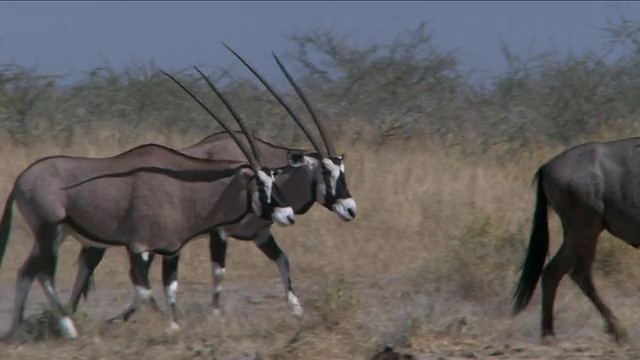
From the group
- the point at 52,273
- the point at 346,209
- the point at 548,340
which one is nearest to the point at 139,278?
the point at 52,273

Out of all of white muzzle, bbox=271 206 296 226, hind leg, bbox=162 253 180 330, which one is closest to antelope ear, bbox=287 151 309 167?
white muzzle, bbox=271 206 296 226

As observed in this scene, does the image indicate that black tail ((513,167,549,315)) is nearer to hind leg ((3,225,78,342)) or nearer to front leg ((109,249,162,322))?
front leg ((109,249,162,322))

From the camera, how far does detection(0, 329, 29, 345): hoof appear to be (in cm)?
732

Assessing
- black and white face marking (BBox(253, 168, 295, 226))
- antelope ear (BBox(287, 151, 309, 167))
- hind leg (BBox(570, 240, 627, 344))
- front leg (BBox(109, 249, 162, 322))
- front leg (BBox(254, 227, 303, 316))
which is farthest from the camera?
antelope ear (BBox(287, 151, 309, 167))

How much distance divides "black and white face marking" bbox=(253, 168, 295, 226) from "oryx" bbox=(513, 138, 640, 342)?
5.54 feet

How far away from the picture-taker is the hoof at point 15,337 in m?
7.32

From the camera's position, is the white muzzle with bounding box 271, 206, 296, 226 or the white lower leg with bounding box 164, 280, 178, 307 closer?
the white lower leg with bounding box 164, 280, 178, 307

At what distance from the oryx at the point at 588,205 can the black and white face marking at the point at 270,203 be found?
5.54 ft

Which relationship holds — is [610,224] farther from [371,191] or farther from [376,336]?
[371,191]

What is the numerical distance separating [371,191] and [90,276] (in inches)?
181

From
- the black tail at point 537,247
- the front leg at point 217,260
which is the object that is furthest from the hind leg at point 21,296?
the black tail at point 537,247

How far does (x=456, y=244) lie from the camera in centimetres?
995

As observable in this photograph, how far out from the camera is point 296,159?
30.1 ft

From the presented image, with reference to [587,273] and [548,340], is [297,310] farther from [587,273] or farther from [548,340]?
[587,273]
